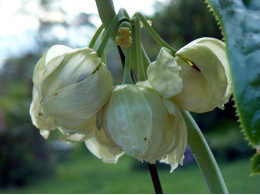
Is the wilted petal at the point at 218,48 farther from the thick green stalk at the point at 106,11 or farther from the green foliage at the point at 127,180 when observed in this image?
the green foliage at the point at 127,180

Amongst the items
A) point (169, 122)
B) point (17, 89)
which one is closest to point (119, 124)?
point (169, 122)

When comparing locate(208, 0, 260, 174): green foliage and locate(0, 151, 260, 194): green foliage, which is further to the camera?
locate(0, 151, 260, 194): green foliage

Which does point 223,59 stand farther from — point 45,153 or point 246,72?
point 45,153

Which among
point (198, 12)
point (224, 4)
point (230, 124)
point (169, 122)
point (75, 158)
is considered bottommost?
point (75, 158)

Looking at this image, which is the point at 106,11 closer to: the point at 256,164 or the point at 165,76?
the point at 165,76

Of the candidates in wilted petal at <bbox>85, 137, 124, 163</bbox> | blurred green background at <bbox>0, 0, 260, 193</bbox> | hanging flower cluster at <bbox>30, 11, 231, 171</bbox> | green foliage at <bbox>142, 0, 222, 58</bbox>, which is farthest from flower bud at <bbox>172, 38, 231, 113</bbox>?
green foliage at <bbox>142, 0, 222, 58</bbox>

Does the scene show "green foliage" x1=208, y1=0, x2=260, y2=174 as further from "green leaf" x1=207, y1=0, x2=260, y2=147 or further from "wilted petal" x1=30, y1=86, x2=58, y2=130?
"wilted petal" x1=30, y1=86, x2=58, y2=130

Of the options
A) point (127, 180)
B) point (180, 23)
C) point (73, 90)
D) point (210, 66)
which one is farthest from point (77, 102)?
point (180, 23)
